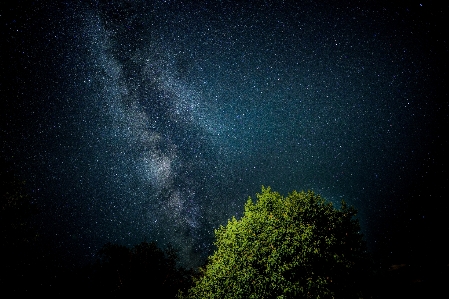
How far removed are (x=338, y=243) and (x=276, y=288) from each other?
13.3 feet

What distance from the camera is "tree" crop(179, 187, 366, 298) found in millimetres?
10828

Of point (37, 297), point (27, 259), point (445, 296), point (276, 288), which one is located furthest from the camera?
point (445, 296)

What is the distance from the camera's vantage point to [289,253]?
436 inches

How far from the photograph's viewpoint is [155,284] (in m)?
21.9

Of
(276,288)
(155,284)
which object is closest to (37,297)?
(155,284)

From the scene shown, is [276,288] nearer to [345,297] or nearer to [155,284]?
[345,297]

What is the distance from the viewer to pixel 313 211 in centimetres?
1269

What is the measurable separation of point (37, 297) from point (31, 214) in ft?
17.3

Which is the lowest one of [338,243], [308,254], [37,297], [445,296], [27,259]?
[37,297]

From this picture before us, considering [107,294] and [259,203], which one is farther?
[107,294]

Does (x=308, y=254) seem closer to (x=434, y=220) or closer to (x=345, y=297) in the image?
(x=345, y=297)

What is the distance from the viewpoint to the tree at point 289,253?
10.8 meters

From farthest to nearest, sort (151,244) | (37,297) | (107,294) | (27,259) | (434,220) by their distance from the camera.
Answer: (434,220), (151,244), (107,294), (37,297), (27,259)

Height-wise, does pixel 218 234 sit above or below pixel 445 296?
below
